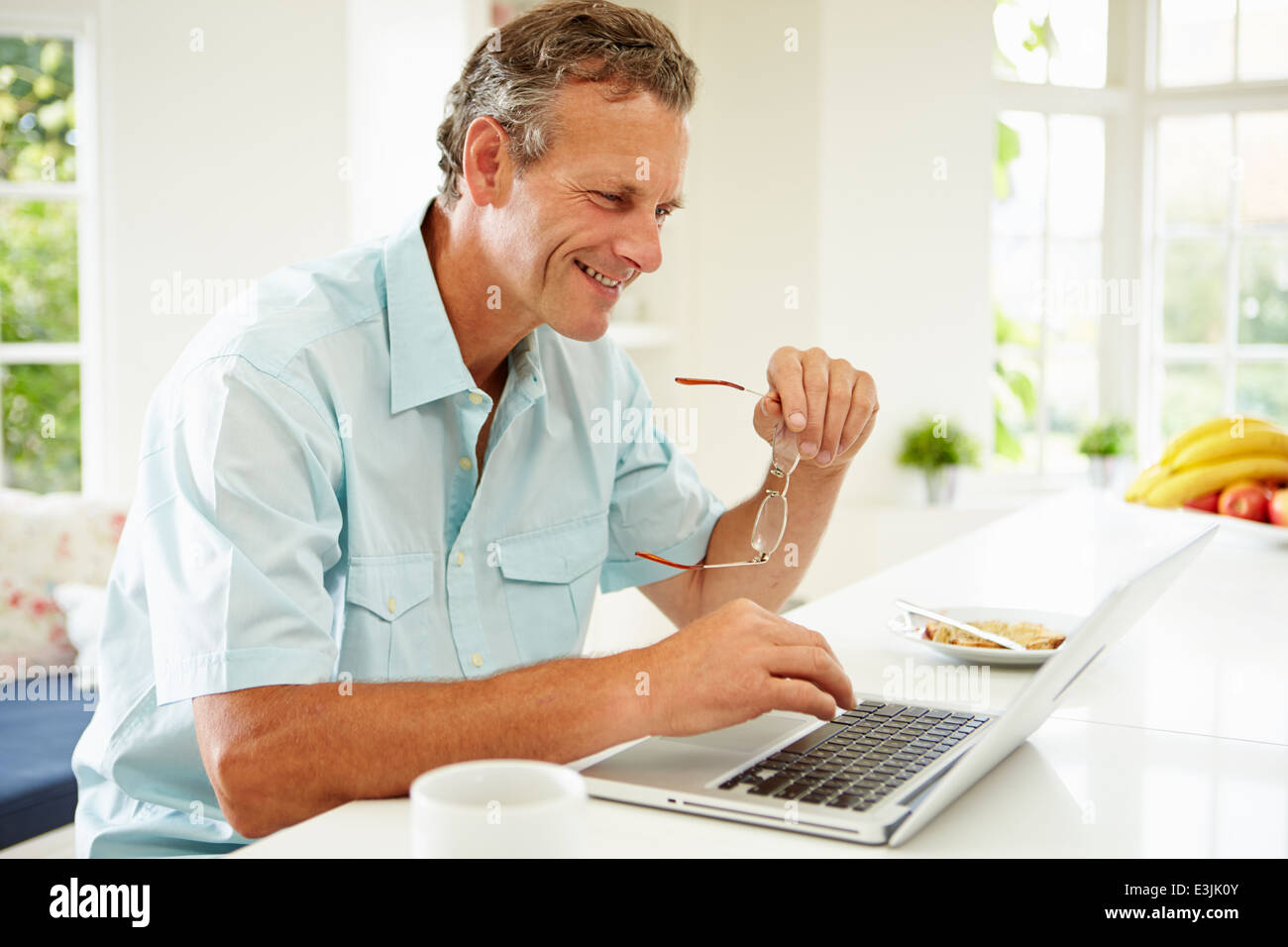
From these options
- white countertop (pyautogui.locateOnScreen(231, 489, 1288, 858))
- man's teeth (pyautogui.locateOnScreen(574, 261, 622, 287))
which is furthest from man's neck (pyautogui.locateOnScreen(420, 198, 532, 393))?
white countertop (pyautogui.locateOnScreen(231, 489, 1288, 858))

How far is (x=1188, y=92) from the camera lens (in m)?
4.81

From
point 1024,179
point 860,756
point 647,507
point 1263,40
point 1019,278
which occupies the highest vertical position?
point 1263,40

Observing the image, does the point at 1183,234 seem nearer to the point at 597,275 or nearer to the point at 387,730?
the point at 597,275

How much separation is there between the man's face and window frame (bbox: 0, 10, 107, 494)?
2489 millimetres

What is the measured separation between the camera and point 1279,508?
84.0 inches

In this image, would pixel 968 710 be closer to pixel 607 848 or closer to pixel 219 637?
pixel 607 848

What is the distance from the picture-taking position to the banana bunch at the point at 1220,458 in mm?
2289

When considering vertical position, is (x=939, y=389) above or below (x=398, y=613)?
above

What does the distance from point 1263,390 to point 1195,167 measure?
950 millimetres

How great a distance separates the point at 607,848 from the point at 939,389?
4125mm

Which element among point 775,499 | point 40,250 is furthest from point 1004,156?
point 775,499

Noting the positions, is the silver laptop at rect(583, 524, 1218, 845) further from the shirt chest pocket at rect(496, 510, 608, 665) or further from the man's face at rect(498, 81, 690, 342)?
the man's face at rect(498, 81, 690, 342)

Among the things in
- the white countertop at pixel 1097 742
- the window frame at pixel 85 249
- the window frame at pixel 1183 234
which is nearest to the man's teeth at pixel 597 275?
the white countertop at pixel 1097 742
